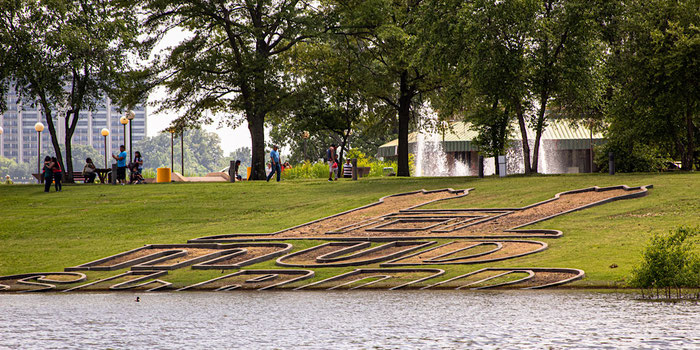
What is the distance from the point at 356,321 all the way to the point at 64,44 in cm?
3017

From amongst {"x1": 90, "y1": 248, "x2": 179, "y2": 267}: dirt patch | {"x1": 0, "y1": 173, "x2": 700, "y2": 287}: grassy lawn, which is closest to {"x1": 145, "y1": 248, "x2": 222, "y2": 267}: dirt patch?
{"x1": 90, "y1": 248, "x2": 179, "y2": 267}: dirt patch

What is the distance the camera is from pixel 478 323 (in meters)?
10.0

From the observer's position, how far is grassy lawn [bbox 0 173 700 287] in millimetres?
16406

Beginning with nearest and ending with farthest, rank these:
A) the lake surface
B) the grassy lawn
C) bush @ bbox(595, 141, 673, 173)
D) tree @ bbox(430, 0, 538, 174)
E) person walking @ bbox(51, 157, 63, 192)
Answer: the lake surface → the grassy lawn → tree @ bbox(430, 0, 538, 174) → person walking @ bbox(51, 157, 63, 192) → bush @ bbox(595, 141, 673, 173)

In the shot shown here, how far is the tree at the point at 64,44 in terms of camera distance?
36344 millimetres

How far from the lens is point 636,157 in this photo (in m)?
37.8

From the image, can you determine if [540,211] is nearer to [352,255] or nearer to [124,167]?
[352,255]

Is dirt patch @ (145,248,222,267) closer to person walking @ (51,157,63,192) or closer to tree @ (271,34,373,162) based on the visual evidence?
person walking @ (51,157,63,192)

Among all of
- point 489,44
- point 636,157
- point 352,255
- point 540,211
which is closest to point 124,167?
point 489,44

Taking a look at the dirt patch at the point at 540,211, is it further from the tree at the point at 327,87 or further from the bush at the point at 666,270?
the tree at the point at 327,87

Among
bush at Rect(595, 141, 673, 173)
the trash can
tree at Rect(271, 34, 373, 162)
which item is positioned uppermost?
tree at Rect(271, 34, 373, 162)

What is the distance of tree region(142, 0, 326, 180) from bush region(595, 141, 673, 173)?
50.9ft

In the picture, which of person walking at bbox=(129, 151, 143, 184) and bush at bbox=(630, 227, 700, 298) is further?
person walking at bbox=(129, 151, 143, 184)

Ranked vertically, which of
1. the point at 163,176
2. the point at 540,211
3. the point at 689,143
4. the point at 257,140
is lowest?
the point at 540,211
